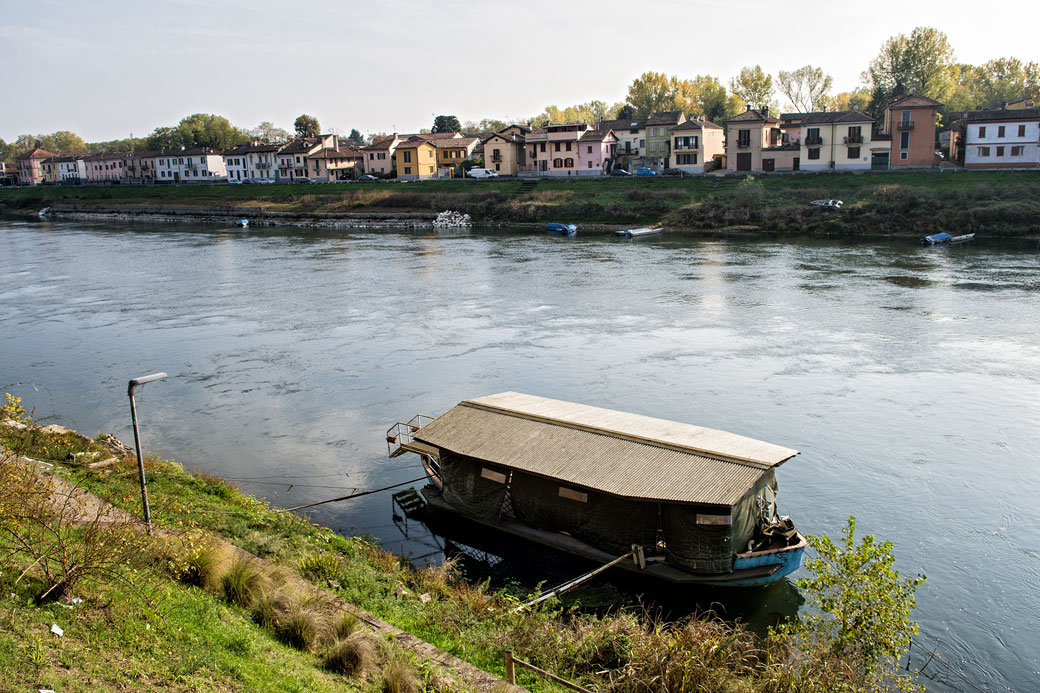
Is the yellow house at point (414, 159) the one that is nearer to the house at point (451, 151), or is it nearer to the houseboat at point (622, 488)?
the house at point (451, 151)

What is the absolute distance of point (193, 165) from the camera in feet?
443

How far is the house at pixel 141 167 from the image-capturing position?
141500 millimetres

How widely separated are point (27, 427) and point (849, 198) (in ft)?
217

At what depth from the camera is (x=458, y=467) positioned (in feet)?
59.1

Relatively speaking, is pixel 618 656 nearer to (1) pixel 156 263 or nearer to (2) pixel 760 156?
(1) pixel 156 263

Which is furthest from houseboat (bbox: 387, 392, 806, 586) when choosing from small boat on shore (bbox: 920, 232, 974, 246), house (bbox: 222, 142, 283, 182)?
house (bbox: 222, 142, 283, 182)

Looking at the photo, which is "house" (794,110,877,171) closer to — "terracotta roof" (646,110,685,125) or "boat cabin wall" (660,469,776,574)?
"terracotta roof" (646,110,685,125)

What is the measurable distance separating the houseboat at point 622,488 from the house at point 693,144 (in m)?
75.1

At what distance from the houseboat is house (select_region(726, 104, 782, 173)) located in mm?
73589

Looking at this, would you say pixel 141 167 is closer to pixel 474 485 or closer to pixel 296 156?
pixel 296 156

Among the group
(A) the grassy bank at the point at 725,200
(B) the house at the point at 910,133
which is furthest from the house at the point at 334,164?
(B) the house at the point at 910,133

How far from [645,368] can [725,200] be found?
49.7 metres

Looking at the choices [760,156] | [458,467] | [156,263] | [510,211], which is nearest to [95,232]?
[156,263]

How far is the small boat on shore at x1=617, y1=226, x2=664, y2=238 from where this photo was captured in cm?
6956
